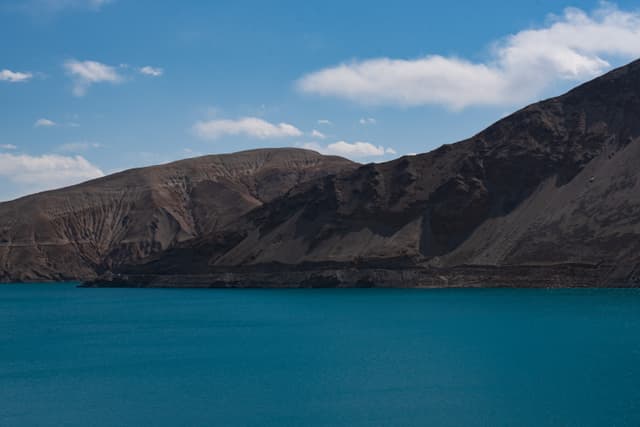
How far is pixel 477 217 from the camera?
12162cm

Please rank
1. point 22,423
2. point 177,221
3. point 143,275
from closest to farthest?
1. point 22,423
2. point 143,275
3. point 177,221

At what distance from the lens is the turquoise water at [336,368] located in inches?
1240

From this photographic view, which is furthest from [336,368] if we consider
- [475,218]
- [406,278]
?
[475,218]

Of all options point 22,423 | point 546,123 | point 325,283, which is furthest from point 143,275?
point 22,423

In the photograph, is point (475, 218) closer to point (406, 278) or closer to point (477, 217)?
point (477, 217)

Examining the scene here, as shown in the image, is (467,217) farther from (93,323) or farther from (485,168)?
(93,323)

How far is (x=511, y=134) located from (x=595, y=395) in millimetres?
102359

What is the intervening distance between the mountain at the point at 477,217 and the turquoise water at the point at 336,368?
2598 cm

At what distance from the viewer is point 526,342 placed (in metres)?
49.4

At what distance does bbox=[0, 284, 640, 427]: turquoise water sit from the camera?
3150 centimetres

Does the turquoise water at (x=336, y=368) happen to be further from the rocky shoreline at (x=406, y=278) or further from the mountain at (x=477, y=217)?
the mountain at (x=477, y=217)

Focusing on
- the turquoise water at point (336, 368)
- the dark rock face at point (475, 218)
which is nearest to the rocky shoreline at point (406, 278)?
the dark rock face at point (475, 218)

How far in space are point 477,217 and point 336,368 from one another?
273ft

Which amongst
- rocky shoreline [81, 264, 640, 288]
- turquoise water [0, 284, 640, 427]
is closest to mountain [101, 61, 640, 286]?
rocky shoreline [81, 264, 640, 288]
